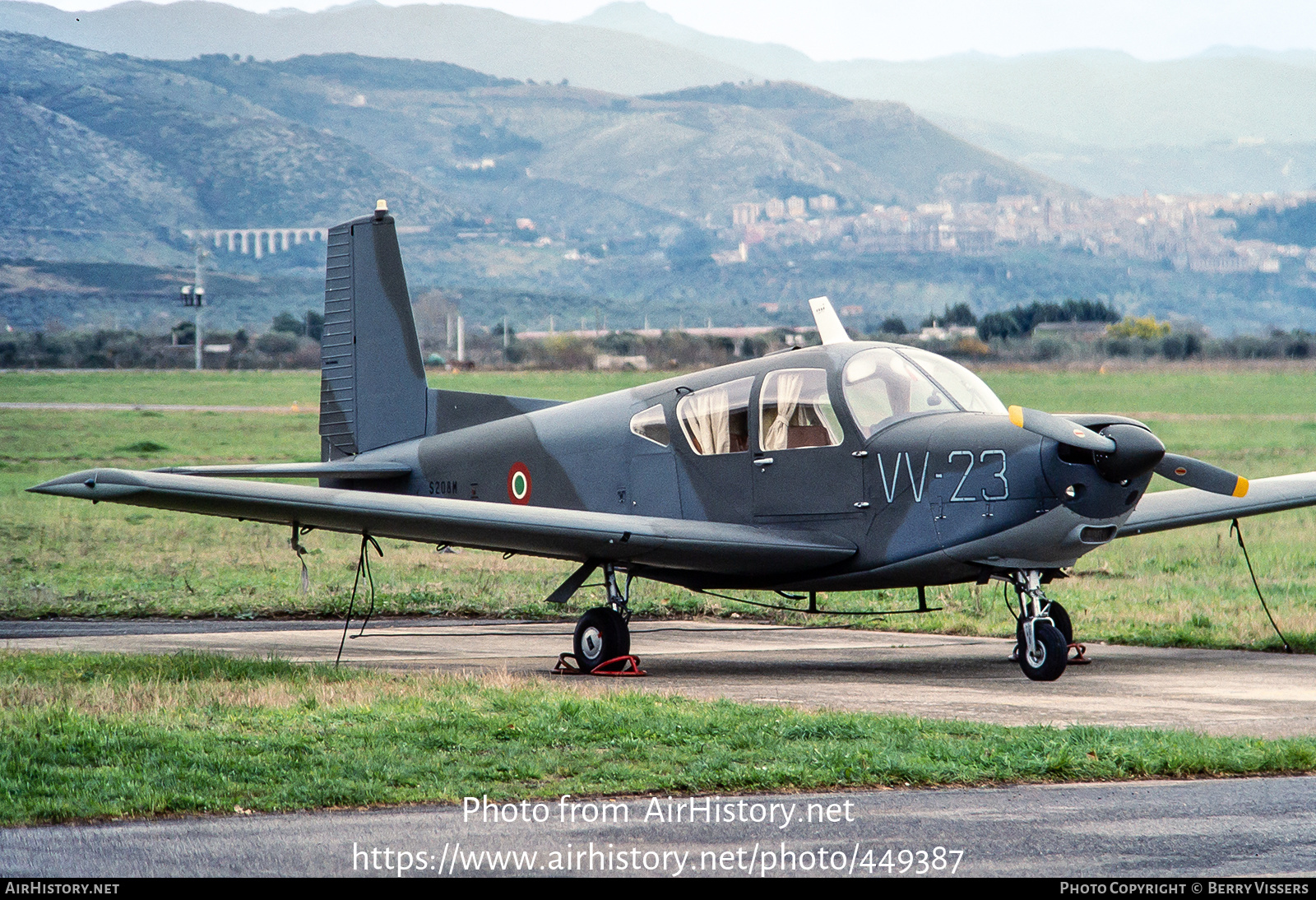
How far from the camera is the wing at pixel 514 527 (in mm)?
11969

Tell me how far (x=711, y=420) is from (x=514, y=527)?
237 centimetres

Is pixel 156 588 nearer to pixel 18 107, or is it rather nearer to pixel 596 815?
pixel 596 815

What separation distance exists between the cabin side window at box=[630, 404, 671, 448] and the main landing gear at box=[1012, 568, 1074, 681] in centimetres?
354

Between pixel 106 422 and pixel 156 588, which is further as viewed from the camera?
pixel 106 422

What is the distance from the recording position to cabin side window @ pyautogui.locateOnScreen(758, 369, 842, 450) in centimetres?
1333

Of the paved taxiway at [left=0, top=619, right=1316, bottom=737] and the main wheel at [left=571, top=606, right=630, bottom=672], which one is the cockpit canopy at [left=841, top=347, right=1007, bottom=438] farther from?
the main wheel at [left=571, top=606, right=630, bottom=672]

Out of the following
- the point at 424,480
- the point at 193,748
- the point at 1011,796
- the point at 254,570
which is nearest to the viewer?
the point at 1011,796

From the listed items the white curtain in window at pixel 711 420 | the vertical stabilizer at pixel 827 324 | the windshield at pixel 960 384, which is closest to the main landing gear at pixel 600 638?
the white curtain in window at pixel 711 420

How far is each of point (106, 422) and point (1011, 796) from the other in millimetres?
51831

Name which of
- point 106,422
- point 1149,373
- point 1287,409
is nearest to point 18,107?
point 106,422

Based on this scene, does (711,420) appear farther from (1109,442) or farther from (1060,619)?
(1109,442)

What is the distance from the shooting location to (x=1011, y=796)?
8047 millimetres

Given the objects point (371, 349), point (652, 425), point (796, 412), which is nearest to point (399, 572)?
point (371, 349)

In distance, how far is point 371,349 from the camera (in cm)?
1762
